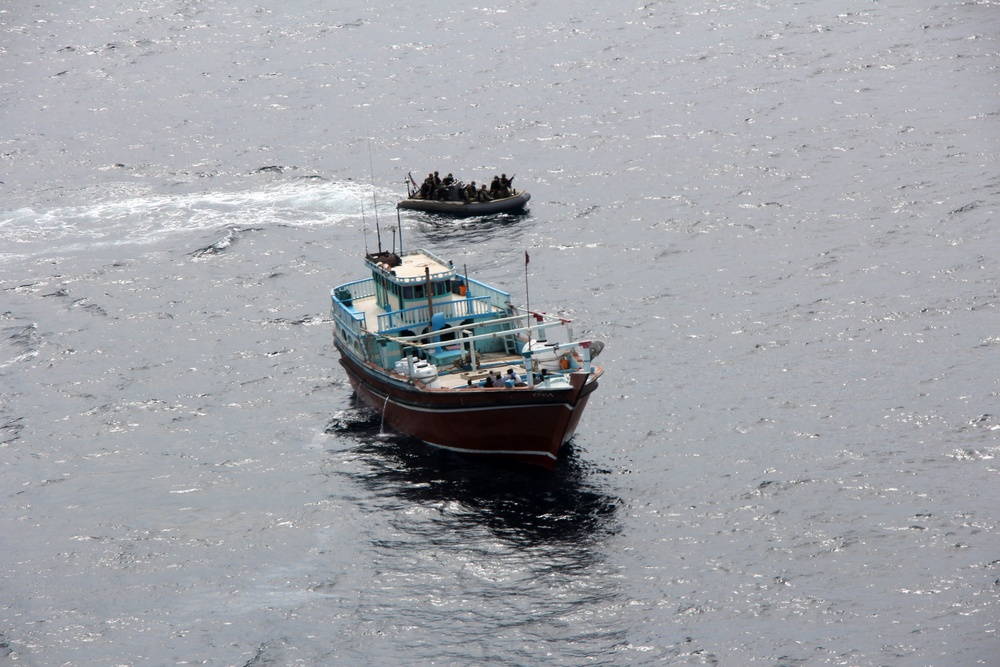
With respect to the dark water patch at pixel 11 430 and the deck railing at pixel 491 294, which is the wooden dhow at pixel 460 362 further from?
the dark water patch at pixel 11 430

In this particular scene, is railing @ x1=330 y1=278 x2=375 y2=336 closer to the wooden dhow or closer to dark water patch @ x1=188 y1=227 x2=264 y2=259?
the wooden dhow

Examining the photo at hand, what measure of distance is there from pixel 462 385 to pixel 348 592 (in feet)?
36.9

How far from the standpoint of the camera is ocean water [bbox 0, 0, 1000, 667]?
4259 centimetres

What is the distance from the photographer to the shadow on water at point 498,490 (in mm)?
46781

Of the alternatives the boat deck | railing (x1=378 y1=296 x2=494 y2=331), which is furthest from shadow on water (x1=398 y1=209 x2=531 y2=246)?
railing (x1=378 y1=296 x2=494 y2=331)

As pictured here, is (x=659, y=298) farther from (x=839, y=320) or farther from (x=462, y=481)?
(x=462, y=481)

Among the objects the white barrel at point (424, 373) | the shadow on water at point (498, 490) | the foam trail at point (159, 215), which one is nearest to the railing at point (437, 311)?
the white barrel at point (424, 373)

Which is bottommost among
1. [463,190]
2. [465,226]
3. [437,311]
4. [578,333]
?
[578,333]

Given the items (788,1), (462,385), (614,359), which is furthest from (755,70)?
(462,385)

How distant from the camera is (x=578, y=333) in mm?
63938

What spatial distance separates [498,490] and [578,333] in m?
16.2

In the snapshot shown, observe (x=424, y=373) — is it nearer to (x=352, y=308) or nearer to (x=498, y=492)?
(x=498, y=492)

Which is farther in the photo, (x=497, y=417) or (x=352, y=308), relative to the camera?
(x=352, y=308)

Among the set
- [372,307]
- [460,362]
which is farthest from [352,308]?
[460,362]
